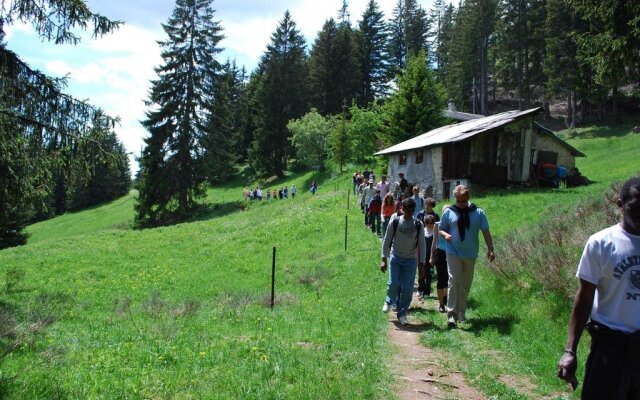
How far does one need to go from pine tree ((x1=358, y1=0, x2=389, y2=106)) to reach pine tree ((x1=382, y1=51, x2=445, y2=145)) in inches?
1299

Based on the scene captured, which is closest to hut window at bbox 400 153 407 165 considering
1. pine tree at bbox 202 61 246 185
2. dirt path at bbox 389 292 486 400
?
pine tree at bbox 202 61 246 185

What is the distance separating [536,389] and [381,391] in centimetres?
169

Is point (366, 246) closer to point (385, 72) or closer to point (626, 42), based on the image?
point (626, 42)

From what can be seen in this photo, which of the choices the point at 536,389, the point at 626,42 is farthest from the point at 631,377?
the point at 626,42

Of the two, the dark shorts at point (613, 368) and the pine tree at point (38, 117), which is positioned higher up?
the pine tree at point (38, 117)

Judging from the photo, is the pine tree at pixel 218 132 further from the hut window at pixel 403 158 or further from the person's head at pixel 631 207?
the person's head at pixel 631 207

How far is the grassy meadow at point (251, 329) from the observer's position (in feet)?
17.4

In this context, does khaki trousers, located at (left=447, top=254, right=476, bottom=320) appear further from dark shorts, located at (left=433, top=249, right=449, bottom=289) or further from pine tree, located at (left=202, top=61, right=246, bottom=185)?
pine tree, located at (left=202, top=61, right=246, bottom=185)

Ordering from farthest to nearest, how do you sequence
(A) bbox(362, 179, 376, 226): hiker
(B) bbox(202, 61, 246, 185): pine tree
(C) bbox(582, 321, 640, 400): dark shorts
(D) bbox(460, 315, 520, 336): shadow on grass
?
(B) bbox(202, 61, 246, 185): pine tree → (A) bbox(362, 179, 376, 226): hiker → (D) bbox(460, 315, 520, 336): shadow on grass → (C) bbox(582, 321, 640, 400): dark shorts

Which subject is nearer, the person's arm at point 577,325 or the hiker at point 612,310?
the hiker at point 612,310

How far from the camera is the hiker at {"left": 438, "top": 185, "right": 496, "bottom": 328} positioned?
313 inches

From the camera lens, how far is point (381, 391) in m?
5.18

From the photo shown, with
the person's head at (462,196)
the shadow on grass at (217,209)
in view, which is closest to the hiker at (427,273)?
the person's head at (462,196)

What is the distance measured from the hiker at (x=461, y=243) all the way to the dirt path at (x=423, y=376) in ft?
3.16
